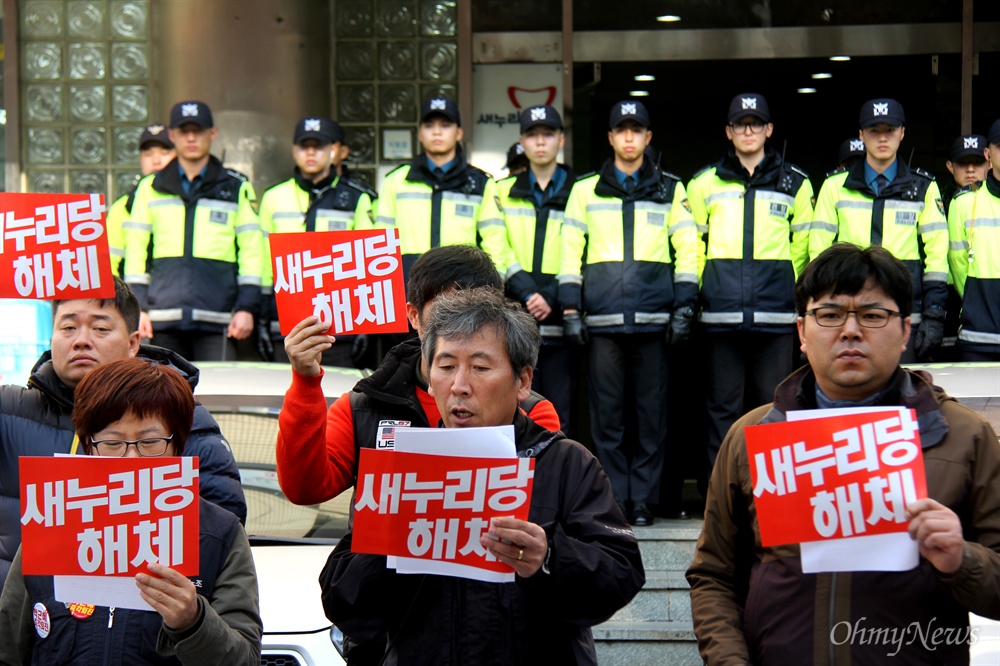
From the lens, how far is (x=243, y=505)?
4.34 meters

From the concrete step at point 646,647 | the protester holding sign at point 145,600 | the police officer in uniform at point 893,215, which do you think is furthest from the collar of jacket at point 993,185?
the protester holding sign at point 145,600

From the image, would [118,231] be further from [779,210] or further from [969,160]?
[969,160]

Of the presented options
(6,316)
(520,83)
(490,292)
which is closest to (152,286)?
(6,316)

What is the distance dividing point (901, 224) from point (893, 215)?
0.07 m

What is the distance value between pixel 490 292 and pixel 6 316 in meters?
5.91

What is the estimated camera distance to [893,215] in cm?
859

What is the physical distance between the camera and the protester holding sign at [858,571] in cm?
338

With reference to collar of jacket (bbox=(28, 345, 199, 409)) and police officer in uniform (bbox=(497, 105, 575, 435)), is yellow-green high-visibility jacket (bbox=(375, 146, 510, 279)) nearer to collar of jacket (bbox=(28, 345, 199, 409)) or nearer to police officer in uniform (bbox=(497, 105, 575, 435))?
police officer in uniform (bbox=(497, 105, 575, 435))

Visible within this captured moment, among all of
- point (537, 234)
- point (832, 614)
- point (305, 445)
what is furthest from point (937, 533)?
point (537, 234)

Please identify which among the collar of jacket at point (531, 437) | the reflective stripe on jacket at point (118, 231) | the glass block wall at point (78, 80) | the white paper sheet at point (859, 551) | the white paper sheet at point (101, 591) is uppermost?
the glass block wall at point (78, 80)

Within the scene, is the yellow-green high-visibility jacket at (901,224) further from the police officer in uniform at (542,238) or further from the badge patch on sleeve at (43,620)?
the badge patch on sleeve at (43,620)

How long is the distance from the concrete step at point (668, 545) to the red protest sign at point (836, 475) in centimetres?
412

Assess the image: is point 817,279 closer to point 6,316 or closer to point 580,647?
point 580,647

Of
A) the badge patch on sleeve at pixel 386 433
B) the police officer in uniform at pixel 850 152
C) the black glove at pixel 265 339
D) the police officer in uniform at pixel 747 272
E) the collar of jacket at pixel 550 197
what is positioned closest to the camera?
the badge patch on sleeve at pixel 386 433
